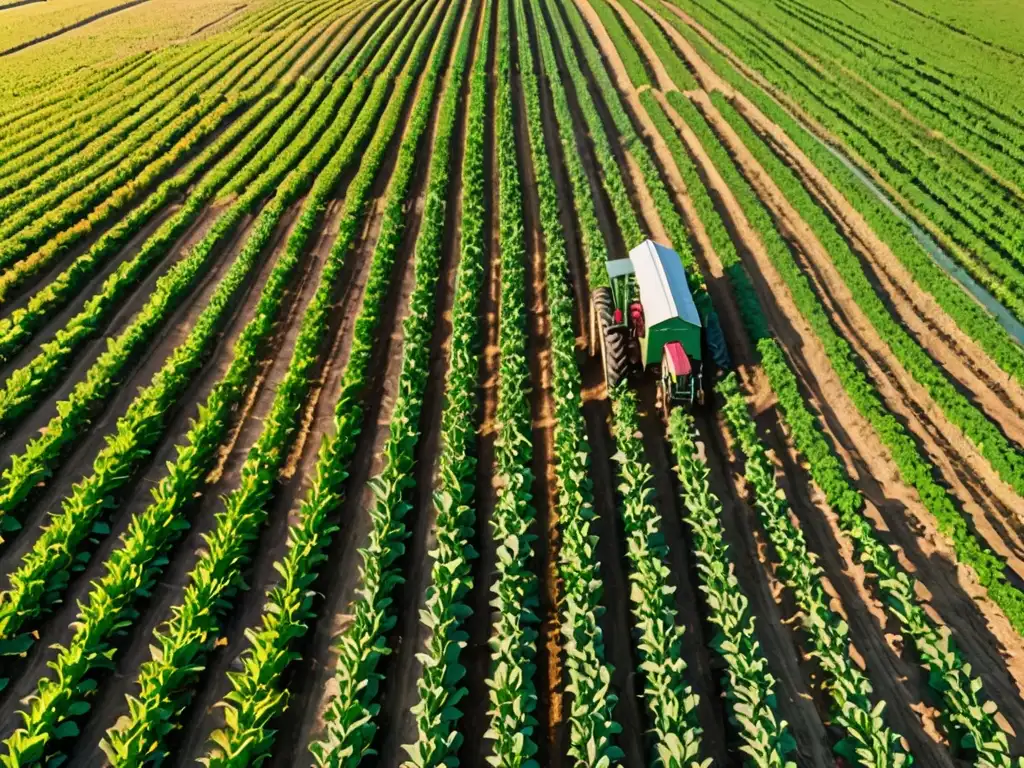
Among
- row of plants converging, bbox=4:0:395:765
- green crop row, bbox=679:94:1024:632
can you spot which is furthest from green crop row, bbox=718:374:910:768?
row of plants converging, bbox=4:0:395:765

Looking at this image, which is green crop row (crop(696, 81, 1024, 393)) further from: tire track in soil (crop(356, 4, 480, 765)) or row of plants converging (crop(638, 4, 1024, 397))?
tire track in soil (crop(356, 4, 480, 765))

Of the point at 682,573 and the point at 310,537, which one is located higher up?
the point at 310,537

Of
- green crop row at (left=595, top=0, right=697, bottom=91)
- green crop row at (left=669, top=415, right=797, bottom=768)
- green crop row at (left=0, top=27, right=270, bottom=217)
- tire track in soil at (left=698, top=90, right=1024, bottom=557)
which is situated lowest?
green crop row at (left=669, top=415, right=797, bottom=768)

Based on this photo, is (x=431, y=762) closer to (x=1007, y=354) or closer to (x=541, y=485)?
(x=541, y=485)

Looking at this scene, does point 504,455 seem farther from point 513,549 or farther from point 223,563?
point 223,563

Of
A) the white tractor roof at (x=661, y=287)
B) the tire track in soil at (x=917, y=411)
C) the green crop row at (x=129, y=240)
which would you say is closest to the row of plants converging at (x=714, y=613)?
the white tractor roof at (x=661, y=287)

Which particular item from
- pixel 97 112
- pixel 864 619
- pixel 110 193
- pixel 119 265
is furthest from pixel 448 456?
pixel 97 112
